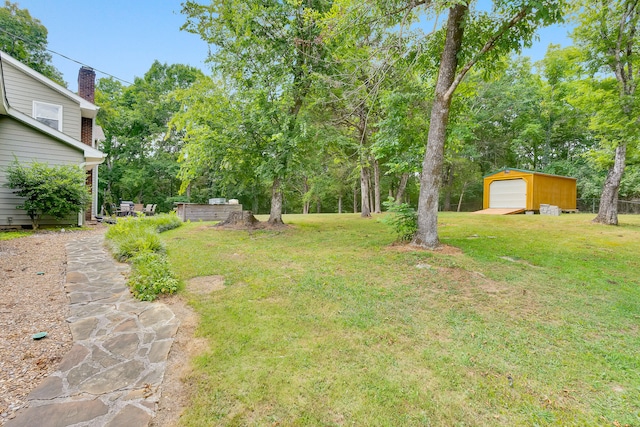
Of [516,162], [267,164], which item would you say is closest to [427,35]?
[267,164]

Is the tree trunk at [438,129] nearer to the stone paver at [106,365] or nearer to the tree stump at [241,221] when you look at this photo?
the stone paver at [106,365]

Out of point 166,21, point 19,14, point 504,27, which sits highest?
point 19,14

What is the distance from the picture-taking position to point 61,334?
2643 mm

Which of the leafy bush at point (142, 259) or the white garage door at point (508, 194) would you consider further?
the white garage door at point (508, 194)

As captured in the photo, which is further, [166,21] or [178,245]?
[166,21]

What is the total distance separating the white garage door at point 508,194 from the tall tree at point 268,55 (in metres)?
13.7

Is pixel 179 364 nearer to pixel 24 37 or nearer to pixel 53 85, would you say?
pixel 53 85

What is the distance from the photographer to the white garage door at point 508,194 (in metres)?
15.8

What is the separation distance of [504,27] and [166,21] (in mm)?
10567

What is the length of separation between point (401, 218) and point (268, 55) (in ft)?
19.9

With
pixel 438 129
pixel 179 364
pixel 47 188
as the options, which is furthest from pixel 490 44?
pixel 47 188

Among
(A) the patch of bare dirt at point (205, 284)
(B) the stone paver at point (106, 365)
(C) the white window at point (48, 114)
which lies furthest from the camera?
(C) the white window at point (48, 114)

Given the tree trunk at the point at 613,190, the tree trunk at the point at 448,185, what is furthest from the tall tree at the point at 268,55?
the tree trunk at the point at 448,185

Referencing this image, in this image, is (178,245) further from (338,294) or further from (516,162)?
(516,162)
